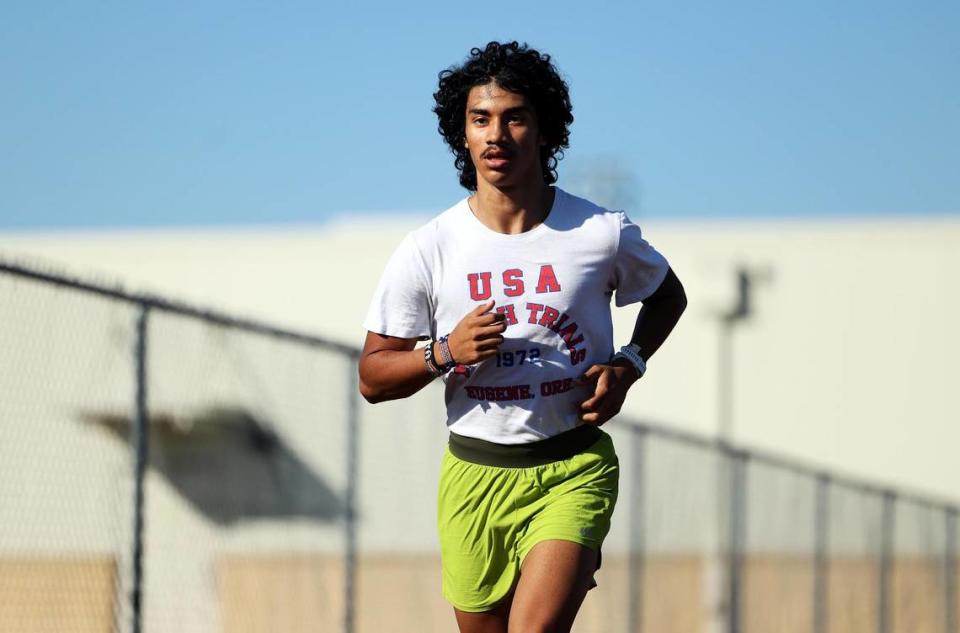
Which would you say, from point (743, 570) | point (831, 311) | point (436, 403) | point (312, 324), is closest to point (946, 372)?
point (831, 311)

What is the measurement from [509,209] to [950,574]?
52.8 feet

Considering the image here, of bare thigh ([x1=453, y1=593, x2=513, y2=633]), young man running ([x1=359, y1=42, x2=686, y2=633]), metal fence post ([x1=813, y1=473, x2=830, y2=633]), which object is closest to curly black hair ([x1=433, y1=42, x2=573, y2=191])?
young man running ([x1=359, y1=42, x2=686, y2=633])

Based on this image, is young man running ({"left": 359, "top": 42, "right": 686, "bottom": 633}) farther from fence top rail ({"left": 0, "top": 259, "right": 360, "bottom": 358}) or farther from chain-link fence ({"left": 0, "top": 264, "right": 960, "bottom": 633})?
chain-link fence ({"left": 0, "top": 264, "right": 960, "bottom": 633})

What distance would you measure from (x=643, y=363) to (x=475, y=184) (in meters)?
0.69

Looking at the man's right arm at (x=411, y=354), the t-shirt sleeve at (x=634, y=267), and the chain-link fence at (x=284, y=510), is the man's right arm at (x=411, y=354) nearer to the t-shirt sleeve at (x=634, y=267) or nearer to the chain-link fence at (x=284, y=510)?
the t-shirt sleeve at (x=634, y=267)

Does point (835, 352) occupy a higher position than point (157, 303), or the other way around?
point (835, 352)

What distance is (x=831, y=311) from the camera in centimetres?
2942

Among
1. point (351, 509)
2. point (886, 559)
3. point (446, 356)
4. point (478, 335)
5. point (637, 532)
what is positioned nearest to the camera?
point (478, 335)

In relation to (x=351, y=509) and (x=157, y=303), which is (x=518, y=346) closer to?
(x=157, y=303)

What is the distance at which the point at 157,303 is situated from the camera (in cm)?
637

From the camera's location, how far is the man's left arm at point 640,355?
15.0 ft

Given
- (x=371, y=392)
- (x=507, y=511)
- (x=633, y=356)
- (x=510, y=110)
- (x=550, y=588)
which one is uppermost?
(x=510, y=110)

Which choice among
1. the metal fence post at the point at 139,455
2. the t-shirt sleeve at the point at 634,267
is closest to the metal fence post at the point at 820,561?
the metal fence post at the point at 139,455

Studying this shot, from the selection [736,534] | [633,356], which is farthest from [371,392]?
[736,534]
